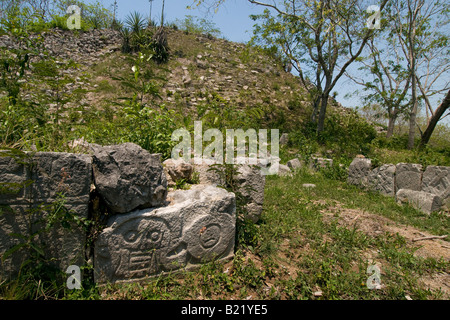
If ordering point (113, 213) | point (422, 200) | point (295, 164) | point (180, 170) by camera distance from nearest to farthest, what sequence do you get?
1. point (113, 213)
2. point (180, 170)
3. point (422, 200)
4. point (295, 164)

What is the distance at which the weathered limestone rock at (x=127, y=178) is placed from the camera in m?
2.06

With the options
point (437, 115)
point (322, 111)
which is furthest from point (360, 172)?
point (437, 115)

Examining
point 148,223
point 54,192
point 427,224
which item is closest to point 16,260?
point 54,192

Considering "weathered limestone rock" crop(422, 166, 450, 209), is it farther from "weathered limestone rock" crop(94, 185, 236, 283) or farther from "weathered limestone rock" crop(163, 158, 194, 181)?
"weathered limestone rock" crop(163, 158, 194, 181)

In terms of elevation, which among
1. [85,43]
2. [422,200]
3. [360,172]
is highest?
[85,43]

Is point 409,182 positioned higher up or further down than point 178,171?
further down

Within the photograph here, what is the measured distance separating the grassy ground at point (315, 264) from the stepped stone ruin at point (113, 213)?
0.54ft

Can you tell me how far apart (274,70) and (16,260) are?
15.7 m

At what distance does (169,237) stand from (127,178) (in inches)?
24.7

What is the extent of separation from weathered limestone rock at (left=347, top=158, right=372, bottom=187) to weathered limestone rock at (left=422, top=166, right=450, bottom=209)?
3.81 ft

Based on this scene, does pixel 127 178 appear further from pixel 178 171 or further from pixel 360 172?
pixel 360 172

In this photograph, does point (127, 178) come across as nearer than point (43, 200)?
No

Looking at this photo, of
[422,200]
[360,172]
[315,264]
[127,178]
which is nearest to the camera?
[127,178]

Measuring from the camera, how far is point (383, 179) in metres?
5.87
